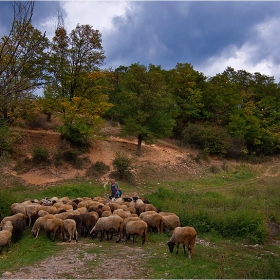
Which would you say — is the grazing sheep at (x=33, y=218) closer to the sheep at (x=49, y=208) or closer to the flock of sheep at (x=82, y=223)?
the flock of sheep at (x=82, y=223)

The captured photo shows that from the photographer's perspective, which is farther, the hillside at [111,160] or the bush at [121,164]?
the bush at [121,164]

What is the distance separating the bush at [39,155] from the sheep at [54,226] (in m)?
14.5

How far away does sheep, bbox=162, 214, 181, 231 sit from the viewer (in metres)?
13.2

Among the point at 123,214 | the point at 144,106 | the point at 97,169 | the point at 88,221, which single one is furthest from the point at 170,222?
the point at 144,106

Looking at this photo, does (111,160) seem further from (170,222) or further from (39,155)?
(170,222)

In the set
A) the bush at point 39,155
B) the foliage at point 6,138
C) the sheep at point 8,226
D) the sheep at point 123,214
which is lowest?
the sheep at point 8,226

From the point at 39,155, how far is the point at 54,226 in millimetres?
14890

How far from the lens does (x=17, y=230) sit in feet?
40.7

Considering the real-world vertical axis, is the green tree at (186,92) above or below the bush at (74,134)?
above

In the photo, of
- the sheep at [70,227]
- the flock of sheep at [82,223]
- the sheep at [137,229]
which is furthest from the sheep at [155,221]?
the sheep at [70,227]

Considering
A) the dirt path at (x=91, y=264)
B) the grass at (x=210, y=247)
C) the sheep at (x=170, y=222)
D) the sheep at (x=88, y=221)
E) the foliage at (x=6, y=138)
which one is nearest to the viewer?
the dirt path at (x=91, y=264)

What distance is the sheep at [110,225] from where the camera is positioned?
12.1 metres

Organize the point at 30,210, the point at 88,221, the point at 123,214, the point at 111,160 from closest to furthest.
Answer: the point at 88,221
the point at 123,214
the point at 30,210
the point at 111,160

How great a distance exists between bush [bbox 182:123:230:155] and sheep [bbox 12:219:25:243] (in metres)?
26.2
